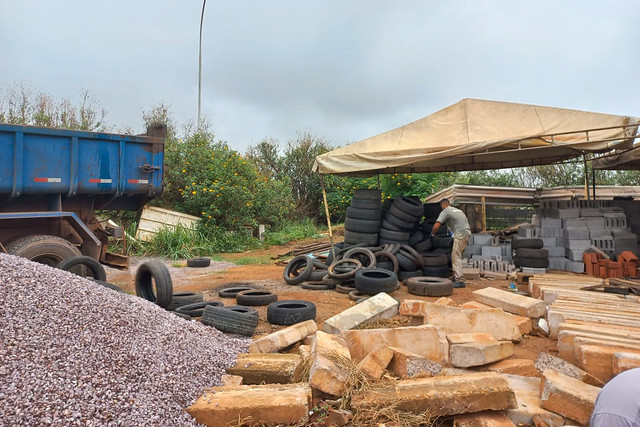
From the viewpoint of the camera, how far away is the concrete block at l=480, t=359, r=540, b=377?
12.5 feet

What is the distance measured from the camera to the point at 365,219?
32.5 feet

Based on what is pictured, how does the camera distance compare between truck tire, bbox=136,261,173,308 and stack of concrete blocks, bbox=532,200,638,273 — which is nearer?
truck tire, bbox=136,261,173,308

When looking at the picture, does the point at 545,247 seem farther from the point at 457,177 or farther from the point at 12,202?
the point at 457,177

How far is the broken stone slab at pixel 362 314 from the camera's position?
16.4ft

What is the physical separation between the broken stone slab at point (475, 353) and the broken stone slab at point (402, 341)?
0.66 feet

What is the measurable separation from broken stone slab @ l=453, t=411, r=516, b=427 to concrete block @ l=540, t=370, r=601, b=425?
32 cm

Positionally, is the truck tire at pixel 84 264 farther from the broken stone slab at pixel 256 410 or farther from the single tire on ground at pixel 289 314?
the broken stone slab at pixel 256 410

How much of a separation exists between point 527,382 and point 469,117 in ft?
24.1

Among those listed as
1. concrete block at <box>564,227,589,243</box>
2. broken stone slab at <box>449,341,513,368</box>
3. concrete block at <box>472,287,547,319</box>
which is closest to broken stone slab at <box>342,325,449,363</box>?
broken stone slab at <box>449,341,513,368</box>

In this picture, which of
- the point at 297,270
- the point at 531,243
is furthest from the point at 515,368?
the point at 297,270

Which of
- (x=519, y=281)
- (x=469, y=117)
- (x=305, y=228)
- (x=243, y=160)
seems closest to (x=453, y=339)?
(x=519, y=281)

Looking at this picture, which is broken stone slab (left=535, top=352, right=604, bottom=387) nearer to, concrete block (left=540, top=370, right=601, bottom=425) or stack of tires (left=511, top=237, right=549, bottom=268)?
concrete block (left=540, top=370, right=601, bottom=425)

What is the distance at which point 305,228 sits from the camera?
1891cm

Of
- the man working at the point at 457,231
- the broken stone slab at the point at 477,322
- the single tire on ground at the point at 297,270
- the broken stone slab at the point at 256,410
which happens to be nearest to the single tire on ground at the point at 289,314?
the broken stone slab at the point at 477,322
